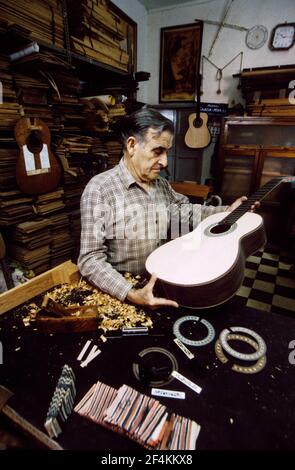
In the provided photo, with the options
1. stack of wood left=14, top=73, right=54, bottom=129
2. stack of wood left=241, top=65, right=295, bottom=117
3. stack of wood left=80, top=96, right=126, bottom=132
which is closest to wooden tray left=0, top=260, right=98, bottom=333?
stack of wood left=14, top=73, right=54, bottom=129

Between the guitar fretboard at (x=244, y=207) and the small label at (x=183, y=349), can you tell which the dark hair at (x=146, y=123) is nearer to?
the guitar fretboard at (x=244, y=207)

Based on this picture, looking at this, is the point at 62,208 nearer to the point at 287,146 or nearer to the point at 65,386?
the point at 65,386

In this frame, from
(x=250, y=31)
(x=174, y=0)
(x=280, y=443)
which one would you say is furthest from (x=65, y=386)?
(x=174, y=0)

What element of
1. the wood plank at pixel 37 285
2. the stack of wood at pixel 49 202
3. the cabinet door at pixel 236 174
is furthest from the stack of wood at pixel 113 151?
the wood plank at pixel 37 285

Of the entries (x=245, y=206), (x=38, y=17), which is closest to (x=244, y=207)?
(x=245, y=206)

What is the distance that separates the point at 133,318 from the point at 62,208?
2.22 metres

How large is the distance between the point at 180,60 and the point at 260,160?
254 centimetres

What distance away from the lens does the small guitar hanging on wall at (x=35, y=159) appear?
8.07 ft

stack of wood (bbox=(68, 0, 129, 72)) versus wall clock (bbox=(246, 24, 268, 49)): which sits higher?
wall clock (bbox=(246, 24, 268, 49))

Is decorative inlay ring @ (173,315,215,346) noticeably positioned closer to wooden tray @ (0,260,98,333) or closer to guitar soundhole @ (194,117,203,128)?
wooden tray @ (0,260,98,333)

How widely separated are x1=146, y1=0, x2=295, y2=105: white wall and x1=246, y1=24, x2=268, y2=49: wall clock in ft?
0.19

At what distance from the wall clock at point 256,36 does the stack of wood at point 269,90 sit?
0.58m

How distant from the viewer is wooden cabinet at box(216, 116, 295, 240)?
4.40 m

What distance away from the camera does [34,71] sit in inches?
100.0
